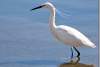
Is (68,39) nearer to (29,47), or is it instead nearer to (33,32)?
(29,47)

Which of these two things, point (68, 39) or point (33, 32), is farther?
point (33, 32)

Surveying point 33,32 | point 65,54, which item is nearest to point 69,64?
point 65,54

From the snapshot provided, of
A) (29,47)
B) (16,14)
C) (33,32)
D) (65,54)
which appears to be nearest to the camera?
(65,54)

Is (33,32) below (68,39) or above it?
below

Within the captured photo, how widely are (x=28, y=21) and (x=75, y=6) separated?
0.62m

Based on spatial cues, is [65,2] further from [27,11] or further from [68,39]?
[68,39]

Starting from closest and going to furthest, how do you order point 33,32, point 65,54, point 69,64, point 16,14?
1. point 69,64
2. point 65,54
3. point 33,32
4. point 16,14

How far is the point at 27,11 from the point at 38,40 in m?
0.74

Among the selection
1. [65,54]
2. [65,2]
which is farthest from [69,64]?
[65,2]

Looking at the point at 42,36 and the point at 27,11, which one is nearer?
the point at 42,36

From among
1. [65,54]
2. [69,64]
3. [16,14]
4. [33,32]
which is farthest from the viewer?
[16,14]

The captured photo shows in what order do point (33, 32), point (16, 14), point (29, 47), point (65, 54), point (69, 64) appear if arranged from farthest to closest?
1. point (16, 14)
2. point (33, 32)
3. point (29, 47)
4. point (65, 54)
5. point (69, 64)

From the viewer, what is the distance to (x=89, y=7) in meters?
6.22

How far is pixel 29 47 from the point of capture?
5371 millimetres
